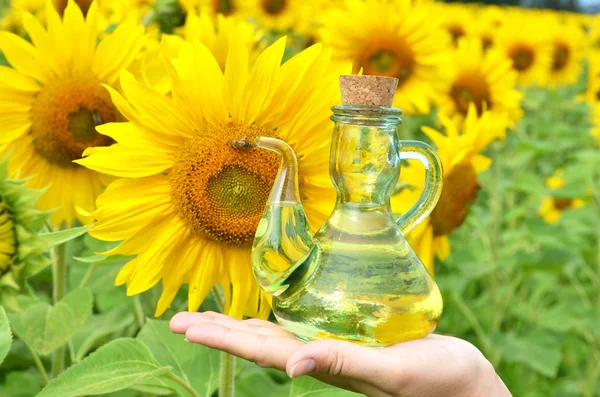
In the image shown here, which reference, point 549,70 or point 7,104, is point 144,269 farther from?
point 549,70

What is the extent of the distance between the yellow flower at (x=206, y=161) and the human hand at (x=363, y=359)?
0.14 meters

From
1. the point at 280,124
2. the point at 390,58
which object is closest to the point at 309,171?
the point at 280,124

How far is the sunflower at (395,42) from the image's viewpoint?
2.18m

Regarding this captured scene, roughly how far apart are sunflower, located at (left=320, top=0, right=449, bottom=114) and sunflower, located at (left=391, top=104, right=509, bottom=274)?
0.75m

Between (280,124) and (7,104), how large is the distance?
46 cm

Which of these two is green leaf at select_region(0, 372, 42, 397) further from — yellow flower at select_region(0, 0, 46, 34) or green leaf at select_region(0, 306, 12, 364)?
yellow flower at select_region(0, 0, 46, 34)

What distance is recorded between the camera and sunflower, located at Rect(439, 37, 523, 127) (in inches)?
89.8

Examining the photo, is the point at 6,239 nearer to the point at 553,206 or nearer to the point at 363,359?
the point at 363,359

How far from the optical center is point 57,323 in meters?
1.06

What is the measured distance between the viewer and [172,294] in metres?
0.96

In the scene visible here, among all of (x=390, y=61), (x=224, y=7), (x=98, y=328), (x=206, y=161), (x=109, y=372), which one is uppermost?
(x=224, y=7)

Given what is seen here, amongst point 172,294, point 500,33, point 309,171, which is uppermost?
point 500,33

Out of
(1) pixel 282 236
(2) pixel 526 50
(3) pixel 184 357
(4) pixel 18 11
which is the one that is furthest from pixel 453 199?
(2) pixel 526 50

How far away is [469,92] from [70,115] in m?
1.37
